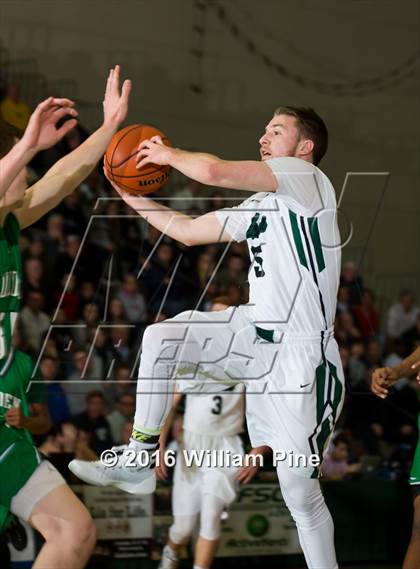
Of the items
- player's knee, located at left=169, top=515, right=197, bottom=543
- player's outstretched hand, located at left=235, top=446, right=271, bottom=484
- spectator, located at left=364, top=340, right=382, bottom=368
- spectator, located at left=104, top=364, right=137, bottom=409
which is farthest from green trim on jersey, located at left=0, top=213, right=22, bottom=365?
spectator, located at left=364, top=340, right=382, bottom=368

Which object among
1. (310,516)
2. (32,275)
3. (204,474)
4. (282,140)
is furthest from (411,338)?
(310,516)

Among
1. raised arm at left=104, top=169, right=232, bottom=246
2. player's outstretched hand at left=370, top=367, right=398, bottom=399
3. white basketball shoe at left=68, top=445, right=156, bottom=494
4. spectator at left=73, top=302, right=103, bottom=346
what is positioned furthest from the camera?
spectator at left=73, top=302, right=103, bottom=346

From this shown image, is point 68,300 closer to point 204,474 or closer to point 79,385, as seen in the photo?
point 79,385

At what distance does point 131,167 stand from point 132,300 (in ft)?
17.9

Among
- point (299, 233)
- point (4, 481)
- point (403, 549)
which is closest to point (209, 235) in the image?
point (299, 233)

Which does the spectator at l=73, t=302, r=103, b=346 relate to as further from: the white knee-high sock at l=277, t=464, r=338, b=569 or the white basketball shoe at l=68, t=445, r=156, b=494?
the white knee-high sock at l=277, t=464, r=338, b=569

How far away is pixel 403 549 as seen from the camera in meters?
10.2

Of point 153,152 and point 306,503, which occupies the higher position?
point 153,152

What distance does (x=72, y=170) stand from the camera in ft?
17.4

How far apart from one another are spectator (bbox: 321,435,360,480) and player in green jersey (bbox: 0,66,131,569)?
559cm

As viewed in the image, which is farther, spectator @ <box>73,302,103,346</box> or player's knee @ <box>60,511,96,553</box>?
spectator @ <box>73,302,103,346</box>

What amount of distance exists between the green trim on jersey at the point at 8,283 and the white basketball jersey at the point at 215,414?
15.2 feet

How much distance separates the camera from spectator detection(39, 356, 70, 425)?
9.62 m

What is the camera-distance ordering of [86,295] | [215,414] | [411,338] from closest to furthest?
[215,414] < [86,295] < [411,338]
